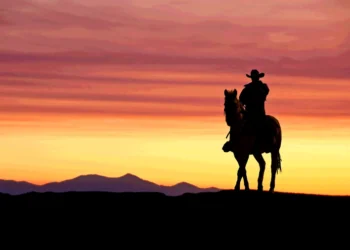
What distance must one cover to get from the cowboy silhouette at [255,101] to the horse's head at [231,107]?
0.78 meters

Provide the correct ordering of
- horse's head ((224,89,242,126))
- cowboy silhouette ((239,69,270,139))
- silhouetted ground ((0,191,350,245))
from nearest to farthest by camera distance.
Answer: silhouetted ground ((0,191,350,245)) < horse's head ((224,89,242,126)) < cowboy silhouette ((239,69,270,139))

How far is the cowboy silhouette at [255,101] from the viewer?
35188 mm

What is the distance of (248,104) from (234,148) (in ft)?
6.54

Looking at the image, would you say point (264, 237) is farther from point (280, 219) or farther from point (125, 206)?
point (125, 206)

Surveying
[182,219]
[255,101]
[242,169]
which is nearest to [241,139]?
[242,169]

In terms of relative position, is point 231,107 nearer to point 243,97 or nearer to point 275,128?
point 243,97

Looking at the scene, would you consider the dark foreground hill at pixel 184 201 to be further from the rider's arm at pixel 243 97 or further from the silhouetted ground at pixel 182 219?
the rider's arm at pixel 243 97

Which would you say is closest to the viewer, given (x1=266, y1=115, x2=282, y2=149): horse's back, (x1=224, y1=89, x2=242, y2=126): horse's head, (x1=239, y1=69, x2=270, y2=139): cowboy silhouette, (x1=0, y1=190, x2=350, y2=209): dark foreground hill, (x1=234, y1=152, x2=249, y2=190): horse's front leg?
(x1=0, y1=190, x2=350, y2=209): dark foreground hill

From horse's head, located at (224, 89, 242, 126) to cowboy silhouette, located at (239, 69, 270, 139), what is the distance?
2.56 feet

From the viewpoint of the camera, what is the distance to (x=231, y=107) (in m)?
34.1

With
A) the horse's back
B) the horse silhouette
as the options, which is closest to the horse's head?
the horse silhouette

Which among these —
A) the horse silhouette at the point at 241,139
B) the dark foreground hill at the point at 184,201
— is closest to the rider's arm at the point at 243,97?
the horse silhouette at the point at 241,139

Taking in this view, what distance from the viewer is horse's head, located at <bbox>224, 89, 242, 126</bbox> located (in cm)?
3412

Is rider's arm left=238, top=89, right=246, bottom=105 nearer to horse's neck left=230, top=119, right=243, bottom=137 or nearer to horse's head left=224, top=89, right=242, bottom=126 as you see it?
horse's head left=224, top=89, right=242, bottom=126
